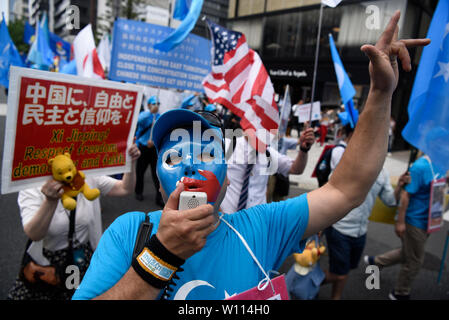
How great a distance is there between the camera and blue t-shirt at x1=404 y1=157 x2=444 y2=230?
11.1 ft

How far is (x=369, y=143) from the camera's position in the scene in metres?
1.29

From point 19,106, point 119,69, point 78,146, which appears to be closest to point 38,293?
point 78,146

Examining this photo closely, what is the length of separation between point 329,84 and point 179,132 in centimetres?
1945

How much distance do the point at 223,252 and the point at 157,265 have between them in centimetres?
41

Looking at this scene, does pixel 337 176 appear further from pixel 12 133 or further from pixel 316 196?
pixel 12 133

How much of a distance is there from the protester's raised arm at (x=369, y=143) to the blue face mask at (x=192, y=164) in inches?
18.8

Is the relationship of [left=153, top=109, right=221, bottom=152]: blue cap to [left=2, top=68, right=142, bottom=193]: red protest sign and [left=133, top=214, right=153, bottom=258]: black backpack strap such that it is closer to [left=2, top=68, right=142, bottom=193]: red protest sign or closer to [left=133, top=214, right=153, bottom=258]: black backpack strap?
[left=133, top=214, right=153, bottom=258]: black backpack strap

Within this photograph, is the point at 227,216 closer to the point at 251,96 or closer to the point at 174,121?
the point at 174,121

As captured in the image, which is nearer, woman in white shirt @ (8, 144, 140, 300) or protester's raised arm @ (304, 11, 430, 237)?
protester's raised arm @ (304, 11, 430, 237)

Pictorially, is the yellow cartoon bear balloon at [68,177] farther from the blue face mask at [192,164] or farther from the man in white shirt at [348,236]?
the man in white shirt at [348,236]

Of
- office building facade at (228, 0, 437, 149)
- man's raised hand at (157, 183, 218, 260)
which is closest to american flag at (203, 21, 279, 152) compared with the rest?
man's raised hand at (157, 183, 218, 260)

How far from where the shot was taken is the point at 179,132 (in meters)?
1.38

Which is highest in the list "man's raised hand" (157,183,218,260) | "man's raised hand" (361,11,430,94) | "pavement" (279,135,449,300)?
"man's raised hand" (361,11,430,94)

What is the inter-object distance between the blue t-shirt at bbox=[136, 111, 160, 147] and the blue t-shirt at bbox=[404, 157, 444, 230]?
4219 millimetres
